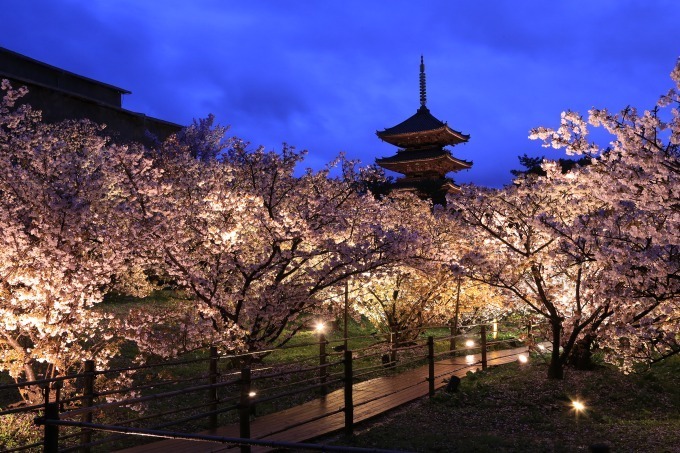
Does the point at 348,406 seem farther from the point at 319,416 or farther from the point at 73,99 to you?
the point at 73,99

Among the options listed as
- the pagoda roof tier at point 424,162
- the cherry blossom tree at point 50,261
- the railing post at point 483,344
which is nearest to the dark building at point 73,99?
the pagoda roof tier at point 424,162

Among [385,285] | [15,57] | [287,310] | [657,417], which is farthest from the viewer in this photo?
[15,57]

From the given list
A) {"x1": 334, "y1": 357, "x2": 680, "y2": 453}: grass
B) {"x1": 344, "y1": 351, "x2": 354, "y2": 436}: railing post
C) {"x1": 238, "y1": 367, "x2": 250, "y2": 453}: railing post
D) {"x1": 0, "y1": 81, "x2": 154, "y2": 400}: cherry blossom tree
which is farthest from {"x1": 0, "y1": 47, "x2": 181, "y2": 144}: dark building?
{"x1": 334, "y1": 357, "x2": 680, "y2": 453}: grass

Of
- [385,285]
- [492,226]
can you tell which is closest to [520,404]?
[492,226]

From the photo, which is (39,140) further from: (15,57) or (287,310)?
(15,57)

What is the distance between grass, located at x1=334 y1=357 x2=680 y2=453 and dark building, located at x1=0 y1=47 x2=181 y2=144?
31.0 m

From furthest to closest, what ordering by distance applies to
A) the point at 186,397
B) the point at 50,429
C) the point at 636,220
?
1. the point at 186,397
2. the point at 636,220
3. the point at 50,429

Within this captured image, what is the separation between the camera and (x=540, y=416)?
9.98 m

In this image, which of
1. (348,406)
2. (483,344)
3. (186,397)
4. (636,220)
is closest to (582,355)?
(483,344)

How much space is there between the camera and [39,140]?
59.7ft

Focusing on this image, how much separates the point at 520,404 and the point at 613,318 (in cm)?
263

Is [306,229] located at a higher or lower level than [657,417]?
higher

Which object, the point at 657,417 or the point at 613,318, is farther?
the point at 613,318

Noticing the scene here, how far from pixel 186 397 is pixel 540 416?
8.10 m
